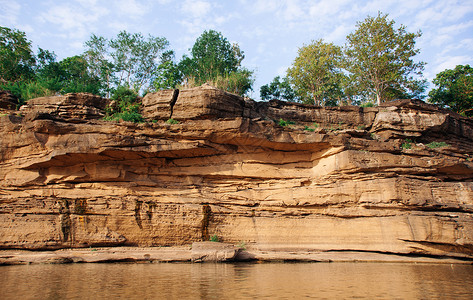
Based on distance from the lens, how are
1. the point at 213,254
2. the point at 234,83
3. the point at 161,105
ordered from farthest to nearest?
the point at 234,83 → the point at 161,105 → the point at 213,254

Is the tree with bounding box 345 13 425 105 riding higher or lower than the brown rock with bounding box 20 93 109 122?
higher

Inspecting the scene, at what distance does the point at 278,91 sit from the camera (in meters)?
37.9

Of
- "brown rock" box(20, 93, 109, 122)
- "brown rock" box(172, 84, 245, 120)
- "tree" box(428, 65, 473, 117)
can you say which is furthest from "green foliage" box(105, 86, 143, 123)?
"tree" box(428, 65, 473, 117)

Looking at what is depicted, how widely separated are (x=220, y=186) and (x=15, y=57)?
2764 centimetres

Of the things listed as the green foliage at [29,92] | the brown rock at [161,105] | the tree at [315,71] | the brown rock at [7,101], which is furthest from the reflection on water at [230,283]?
the tree at [315,71]

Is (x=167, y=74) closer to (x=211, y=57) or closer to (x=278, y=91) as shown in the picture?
(x=211, y=57)

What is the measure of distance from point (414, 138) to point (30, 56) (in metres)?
35.8

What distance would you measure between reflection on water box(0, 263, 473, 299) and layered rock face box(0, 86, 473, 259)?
3.84 meters

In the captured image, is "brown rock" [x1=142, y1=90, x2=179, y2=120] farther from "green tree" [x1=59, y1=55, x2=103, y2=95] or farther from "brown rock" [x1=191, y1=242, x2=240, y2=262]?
"green tree" [x1=59, y1=55, x2=103, y2=95]

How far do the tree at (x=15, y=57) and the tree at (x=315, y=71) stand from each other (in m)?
26.2

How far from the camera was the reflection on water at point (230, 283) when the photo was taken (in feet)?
23.0

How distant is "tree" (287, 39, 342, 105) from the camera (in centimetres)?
3334

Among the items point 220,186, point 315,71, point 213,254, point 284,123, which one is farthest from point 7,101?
point 315,71

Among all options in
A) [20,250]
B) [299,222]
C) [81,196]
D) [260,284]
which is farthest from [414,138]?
[20,250]
